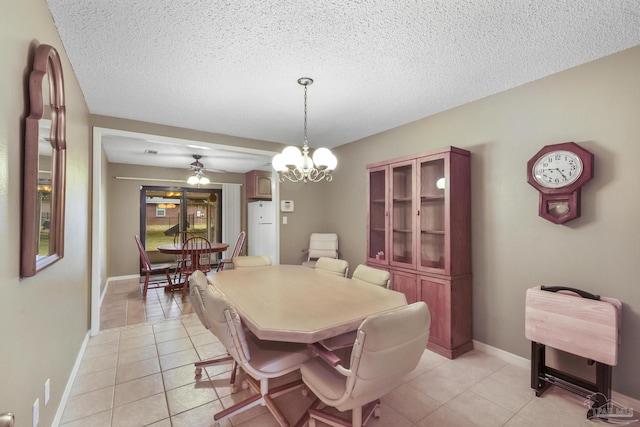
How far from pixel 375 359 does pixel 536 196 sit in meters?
2.13

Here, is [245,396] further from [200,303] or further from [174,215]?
[174,215]

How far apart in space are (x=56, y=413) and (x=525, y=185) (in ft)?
12.4

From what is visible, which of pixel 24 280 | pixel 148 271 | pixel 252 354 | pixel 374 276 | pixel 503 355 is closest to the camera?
pixel 24 280

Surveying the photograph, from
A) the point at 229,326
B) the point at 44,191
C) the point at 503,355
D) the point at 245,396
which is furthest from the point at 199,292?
the point at 503,355

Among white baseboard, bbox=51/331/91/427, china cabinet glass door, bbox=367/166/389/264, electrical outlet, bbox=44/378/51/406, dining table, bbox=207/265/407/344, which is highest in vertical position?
china cabinet glass door, bbox=367/166/389/264

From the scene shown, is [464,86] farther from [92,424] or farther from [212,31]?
[92,424]

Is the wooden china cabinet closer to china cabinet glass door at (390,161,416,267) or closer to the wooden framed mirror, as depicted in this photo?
china cabinet glass door at (390,161,416,267)

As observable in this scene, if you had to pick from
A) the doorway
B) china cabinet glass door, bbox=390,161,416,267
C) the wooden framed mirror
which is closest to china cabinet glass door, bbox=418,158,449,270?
china cabinet glass door, bbox=390,161,416,267

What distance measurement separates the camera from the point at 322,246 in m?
4.56

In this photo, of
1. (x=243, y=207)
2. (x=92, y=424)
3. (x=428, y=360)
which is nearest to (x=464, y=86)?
(x=428, y=360)

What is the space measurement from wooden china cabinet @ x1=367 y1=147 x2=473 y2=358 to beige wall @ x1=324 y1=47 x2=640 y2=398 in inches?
7.2

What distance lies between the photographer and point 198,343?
297 cm

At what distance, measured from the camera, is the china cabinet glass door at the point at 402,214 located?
3156 mm

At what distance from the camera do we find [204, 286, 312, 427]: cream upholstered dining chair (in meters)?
1.60
